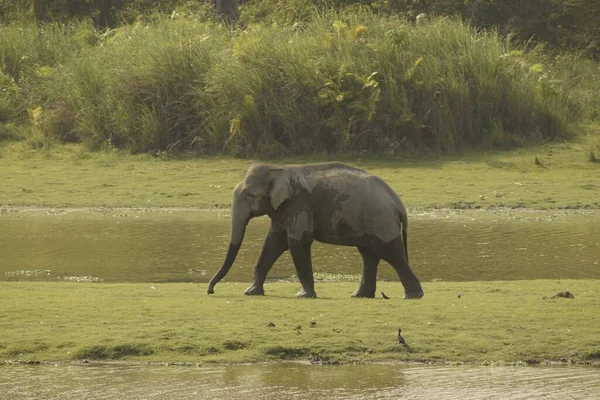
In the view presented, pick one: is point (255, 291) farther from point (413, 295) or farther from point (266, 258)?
point (413, 295)

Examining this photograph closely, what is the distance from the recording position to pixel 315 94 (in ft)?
79.5

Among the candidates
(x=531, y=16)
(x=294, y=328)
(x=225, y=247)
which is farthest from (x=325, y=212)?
(x=531, y=16)

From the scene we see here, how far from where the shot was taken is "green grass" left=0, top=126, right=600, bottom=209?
2095 centimetres

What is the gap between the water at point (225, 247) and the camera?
14.8 metres

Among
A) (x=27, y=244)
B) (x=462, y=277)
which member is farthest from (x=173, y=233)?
(x=462, y=277)

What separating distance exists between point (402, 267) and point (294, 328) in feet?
7.91

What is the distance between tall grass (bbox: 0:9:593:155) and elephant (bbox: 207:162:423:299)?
11.3 metres

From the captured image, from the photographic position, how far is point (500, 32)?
30.4 meters

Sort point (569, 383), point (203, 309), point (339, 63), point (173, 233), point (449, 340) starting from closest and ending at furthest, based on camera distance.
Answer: point (569, 383) → point (449, 340) → point (203, 309) → point (173, 233) → point (339, 63)

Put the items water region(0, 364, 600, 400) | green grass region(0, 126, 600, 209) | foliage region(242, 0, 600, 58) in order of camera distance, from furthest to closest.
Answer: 1. foliage region(242, 0, 600, 58)
2. green grass region(0, 126, 600, 209)
3. water region(0, 364, 600, 400)

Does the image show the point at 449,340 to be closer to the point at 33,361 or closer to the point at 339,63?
the point at 33,361

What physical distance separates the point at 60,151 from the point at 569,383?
17028 millimetres

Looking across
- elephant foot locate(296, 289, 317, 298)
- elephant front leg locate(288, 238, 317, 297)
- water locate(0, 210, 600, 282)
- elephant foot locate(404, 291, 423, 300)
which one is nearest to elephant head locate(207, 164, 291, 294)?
elephant front leg locate(288, 238, 317, 297)

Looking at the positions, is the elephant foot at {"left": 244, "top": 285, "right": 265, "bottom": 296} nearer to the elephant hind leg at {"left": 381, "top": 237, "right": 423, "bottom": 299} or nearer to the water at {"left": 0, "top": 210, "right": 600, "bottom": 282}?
the elephant hind leg at {"left": 381, "top": 237, "right": 423, "bottom": 299}
